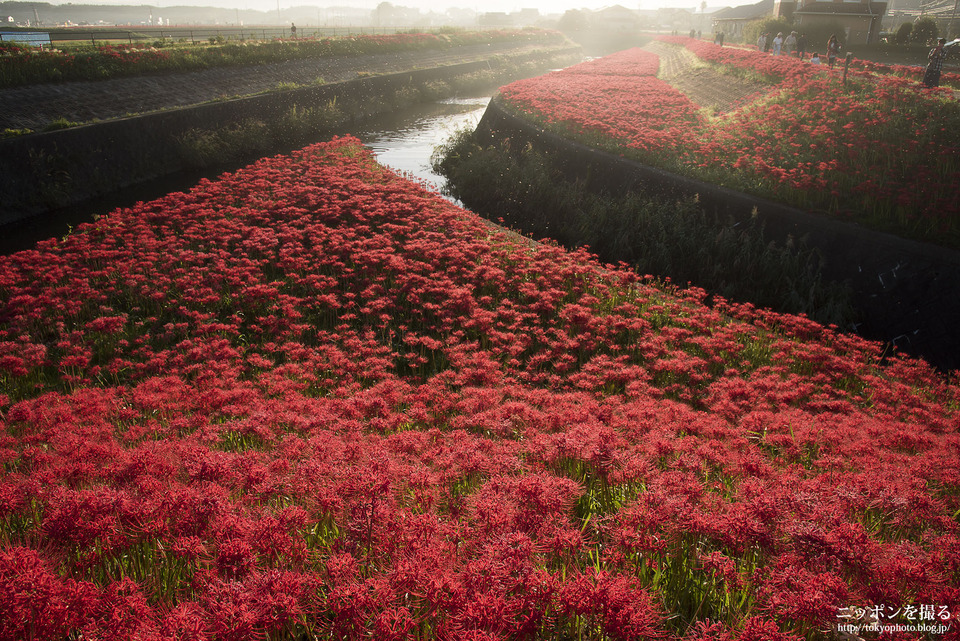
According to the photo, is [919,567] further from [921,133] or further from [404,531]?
[921,133]

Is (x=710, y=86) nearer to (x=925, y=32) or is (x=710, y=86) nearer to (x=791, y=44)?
(x=791, y=44)

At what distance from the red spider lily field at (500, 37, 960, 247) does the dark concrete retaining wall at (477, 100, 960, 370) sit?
19.4 inches

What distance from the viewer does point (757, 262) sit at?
11.3 meters

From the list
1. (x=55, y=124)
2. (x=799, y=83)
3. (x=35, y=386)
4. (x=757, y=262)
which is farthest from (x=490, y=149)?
(x=35, y=386)

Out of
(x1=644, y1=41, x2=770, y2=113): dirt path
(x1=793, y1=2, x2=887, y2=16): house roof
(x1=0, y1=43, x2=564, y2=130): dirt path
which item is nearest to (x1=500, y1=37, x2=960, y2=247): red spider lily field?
(x1=644, y1=41, x2=770, y2=113): dirt path

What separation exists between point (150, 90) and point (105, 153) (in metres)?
7.20

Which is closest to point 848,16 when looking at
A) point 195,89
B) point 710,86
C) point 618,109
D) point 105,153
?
point 710,86

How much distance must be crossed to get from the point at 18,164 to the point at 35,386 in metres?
12.0

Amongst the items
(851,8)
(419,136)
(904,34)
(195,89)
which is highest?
(851,8)

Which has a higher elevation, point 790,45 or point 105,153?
point 790,45

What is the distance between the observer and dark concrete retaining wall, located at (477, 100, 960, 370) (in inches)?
368

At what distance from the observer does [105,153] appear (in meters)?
17.8

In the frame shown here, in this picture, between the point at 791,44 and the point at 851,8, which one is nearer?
the point at 791,44

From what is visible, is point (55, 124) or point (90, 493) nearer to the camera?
point (90, 493)
